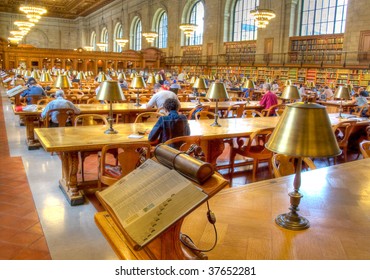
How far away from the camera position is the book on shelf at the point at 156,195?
1.10 m

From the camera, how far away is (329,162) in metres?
5.60

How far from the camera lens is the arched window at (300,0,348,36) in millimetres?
15336

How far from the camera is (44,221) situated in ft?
10.8

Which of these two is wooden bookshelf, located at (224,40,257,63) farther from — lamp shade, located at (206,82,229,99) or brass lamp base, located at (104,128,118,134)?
brass lamp base, located at (104,128,118,134)

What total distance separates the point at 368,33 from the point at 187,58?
11.9 metres

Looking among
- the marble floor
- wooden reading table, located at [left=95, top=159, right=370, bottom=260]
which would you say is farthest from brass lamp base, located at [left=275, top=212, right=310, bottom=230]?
the marble floor

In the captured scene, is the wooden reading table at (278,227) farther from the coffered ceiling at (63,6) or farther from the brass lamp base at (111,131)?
the coffered ceiling at (63,6)

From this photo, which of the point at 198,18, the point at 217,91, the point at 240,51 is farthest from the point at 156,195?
the point at 198,18

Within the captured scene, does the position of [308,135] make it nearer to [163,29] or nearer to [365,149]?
[365,149]

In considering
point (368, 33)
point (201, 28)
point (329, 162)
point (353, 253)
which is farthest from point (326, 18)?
point (353, 253)

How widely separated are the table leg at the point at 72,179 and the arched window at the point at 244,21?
17259 millimetres

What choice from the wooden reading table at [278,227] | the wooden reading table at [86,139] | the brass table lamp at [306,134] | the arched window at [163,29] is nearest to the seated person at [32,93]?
the wooden reading table at [86,139]

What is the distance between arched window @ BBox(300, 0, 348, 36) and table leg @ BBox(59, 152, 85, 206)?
14392 mm

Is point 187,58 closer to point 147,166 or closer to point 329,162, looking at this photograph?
point 329,162
